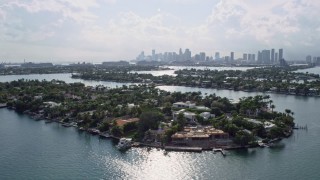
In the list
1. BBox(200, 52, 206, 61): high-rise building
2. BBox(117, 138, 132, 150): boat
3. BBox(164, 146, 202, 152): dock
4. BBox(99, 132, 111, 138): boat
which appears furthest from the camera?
BBox(200, 52, 206, 61): high-rise building

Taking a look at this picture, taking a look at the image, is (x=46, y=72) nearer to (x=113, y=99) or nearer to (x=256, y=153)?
(x=113, y=99)

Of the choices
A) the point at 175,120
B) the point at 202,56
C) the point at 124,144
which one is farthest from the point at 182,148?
the point at 202,56

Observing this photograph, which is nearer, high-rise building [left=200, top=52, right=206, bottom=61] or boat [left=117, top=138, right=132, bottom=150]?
boat [left=117, top=138, right=132, bottom=150]

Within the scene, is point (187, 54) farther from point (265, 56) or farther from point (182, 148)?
point (182, 148)

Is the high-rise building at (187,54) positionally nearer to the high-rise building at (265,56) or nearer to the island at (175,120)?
the high-rise building at (265,56)

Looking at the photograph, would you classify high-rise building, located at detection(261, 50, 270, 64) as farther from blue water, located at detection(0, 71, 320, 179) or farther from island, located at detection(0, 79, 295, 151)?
blue water, located at detection(0, 71, 320, 179)

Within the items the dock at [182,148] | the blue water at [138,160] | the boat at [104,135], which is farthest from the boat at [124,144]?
the boat at [104,135]

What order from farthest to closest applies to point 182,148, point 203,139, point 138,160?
point 203,139 < point 182,148 < point 138,160

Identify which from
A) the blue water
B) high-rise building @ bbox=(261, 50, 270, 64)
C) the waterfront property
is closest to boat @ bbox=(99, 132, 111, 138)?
the blue water

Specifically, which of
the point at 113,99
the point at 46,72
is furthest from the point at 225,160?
the point at 46,72
